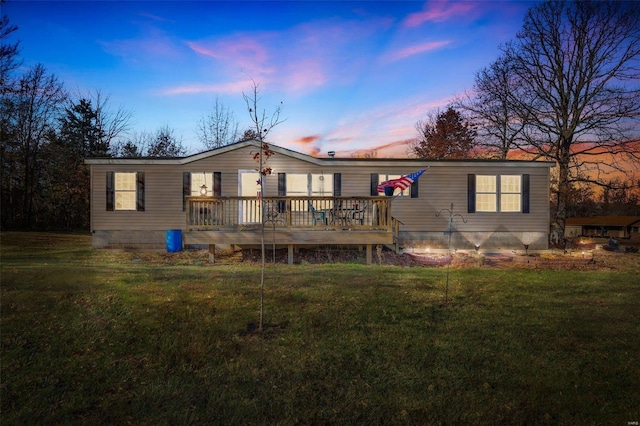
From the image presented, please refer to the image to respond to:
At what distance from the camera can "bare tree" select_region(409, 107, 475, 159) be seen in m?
33.8

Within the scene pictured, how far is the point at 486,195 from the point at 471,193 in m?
0.65

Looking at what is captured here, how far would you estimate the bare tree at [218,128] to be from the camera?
29375 mm

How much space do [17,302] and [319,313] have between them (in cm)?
459

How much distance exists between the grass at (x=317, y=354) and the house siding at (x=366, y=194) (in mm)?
7329

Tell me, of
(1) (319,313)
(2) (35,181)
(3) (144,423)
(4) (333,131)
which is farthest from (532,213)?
(2) (35,181)

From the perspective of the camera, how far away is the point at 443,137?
3519cm

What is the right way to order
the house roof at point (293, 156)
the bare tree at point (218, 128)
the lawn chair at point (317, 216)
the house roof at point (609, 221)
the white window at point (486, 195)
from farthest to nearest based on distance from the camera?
1. the bare tree at point (218, 128)
2. the house roof at point (609, 221)
3. the white window at point (486, 195)
4. the house roof at point (293, 156)
5. the lawn chair at point (317, 216)

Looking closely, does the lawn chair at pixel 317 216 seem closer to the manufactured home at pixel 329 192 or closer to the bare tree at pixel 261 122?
the manufactured home at pixel 329 192

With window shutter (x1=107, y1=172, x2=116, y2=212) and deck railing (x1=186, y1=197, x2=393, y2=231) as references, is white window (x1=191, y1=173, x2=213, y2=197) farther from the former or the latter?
window shutter (x1=107, y1=172, x2=116, y2=212)

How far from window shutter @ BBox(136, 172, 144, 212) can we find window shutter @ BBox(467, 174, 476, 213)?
41.1 ft

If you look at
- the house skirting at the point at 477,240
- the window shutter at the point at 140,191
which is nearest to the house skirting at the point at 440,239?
the house skirting at the point at 477,240

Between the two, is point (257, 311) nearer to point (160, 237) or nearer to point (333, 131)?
point (160, 237)

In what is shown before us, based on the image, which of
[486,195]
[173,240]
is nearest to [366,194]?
[486,195]

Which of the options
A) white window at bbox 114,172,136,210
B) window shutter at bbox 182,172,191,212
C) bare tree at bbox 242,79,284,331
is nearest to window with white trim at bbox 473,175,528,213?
bare tree at bbox 242,79,284,331
